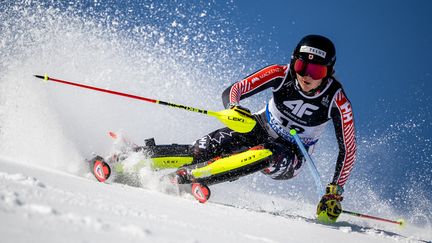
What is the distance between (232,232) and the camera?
1775mm

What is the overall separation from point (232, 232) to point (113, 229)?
723 millimetres

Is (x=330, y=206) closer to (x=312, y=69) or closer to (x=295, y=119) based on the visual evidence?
(x=295, y=119)

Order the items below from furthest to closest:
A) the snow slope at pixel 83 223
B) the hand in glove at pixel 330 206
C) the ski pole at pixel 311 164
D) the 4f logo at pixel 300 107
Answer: the 4f logo at pixel 300 107 < the ski pole at pixel 311 164 < the hand in glove at pixel 330 206 < the snow slope at pixel 83 223

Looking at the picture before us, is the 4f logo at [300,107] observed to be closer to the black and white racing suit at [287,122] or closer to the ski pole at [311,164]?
the black and white racing suit at [287,122]

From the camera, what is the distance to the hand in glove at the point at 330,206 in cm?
381

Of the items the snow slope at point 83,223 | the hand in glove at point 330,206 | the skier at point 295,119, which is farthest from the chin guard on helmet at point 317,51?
the snow slope at point 83,223

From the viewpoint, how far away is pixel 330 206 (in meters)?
3.82

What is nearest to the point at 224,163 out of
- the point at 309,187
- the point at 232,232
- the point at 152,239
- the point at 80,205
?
the point at 232,232

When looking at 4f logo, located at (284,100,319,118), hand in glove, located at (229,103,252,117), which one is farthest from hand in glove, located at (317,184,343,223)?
hand in glove, located at (229,103,252,117)

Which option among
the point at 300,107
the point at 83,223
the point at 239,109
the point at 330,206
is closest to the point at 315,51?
the point at 300,107

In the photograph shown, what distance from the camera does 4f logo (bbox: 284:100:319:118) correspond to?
4.39 metres

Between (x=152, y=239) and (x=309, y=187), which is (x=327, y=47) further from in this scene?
(x=309, y=187)

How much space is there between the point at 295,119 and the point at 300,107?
18 cm

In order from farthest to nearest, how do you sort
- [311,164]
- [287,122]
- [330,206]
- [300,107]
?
[287,122]
[300,107]
[311,164]
[330,206]
